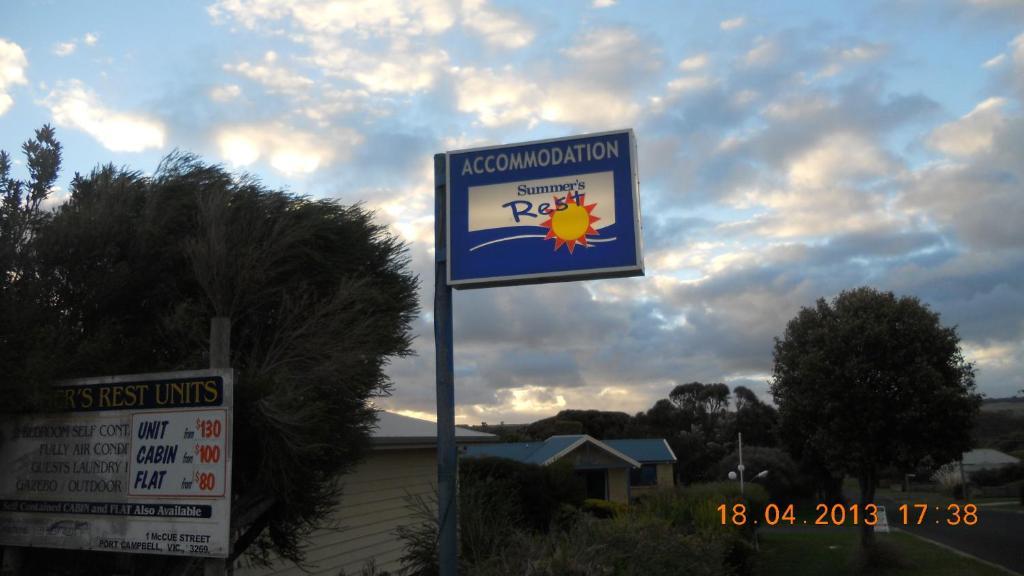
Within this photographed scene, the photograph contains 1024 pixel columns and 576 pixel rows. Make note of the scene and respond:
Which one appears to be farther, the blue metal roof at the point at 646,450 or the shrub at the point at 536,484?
the blue metal roof at the point at 646,450

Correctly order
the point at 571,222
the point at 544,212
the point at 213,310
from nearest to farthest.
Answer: the point at 571,222
the point at 544,212
the point at 213,310

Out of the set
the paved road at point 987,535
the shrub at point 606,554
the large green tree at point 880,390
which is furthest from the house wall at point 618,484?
the shrub at point 606,554

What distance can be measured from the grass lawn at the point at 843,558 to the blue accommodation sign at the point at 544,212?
13.7 metres

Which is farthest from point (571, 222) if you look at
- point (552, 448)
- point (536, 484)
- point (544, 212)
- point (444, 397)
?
point (552, 448)

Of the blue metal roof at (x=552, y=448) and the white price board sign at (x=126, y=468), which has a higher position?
the white price board sign at (x=126, y=468)

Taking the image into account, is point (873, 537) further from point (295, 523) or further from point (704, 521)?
point (295, 523)

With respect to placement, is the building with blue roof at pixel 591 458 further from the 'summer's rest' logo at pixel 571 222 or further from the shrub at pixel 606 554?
the 'summer's rest' logo at pixel 571 222

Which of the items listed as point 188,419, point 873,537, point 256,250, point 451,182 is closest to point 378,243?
point 256,250

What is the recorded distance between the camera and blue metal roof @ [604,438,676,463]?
4824cm

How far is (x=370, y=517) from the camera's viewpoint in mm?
14484

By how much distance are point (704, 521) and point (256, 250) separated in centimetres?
909

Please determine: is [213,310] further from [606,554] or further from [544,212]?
[606,554]

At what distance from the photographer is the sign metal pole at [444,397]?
6859 millimetres

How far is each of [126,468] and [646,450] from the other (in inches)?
1791
